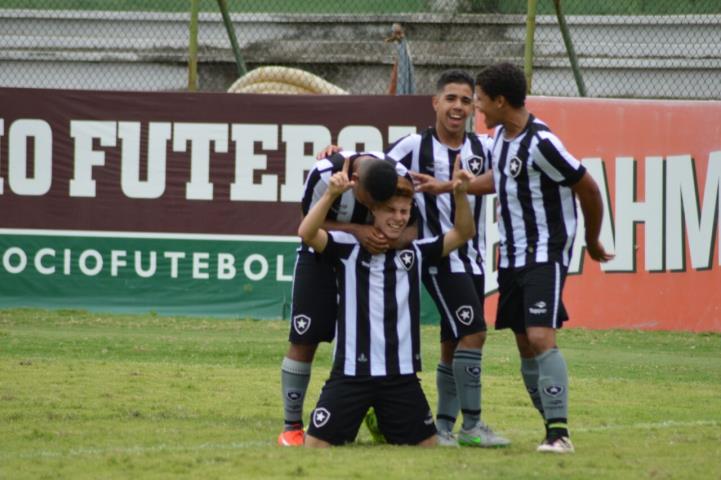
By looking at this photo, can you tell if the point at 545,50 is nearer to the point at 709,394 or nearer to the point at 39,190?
the point at 39,190

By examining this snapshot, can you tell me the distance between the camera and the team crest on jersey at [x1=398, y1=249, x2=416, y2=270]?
7.40 meters

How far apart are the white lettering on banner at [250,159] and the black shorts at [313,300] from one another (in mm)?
8116

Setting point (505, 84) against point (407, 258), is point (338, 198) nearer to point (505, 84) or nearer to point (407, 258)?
point (407, 258)

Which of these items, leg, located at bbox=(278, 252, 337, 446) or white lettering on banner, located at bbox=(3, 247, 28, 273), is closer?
leg, located at bbox=(278, 252, 337, 446)

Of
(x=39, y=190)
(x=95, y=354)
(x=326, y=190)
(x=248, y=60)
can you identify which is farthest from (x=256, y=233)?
(x=326, y=190)

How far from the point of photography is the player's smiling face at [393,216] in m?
7.23

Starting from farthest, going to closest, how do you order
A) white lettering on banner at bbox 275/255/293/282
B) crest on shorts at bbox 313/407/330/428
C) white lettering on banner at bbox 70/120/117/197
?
white lettering on banner at bbox 70/120/117/197
white lettering on banner at bbox 275/255/293/282
crest on shorts at bbox 313/407/330/428

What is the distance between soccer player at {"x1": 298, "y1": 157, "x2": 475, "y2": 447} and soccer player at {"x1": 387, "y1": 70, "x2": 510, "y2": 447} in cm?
25

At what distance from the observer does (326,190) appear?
7.41 metres

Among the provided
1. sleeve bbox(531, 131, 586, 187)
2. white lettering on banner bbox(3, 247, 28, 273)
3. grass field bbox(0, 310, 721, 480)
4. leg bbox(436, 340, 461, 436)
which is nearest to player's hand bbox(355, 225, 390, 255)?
leg bbox(436, 340, 461, 436)

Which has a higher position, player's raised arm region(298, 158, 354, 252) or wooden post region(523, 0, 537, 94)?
wooden post region(523, 0, 537, 94)

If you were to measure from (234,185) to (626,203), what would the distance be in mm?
4344

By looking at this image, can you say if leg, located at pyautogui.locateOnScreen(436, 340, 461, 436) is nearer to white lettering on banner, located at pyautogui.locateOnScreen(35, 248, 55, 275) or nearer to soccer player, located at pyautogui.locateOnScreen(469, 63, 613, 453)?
soccer player, located at pyautogui.locateOnScreen(469, 63, 613, 453)

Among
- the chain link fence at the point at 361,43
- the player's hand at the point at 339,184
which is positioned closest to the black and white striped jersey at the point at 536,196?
the player's hand at the point at 339,184
